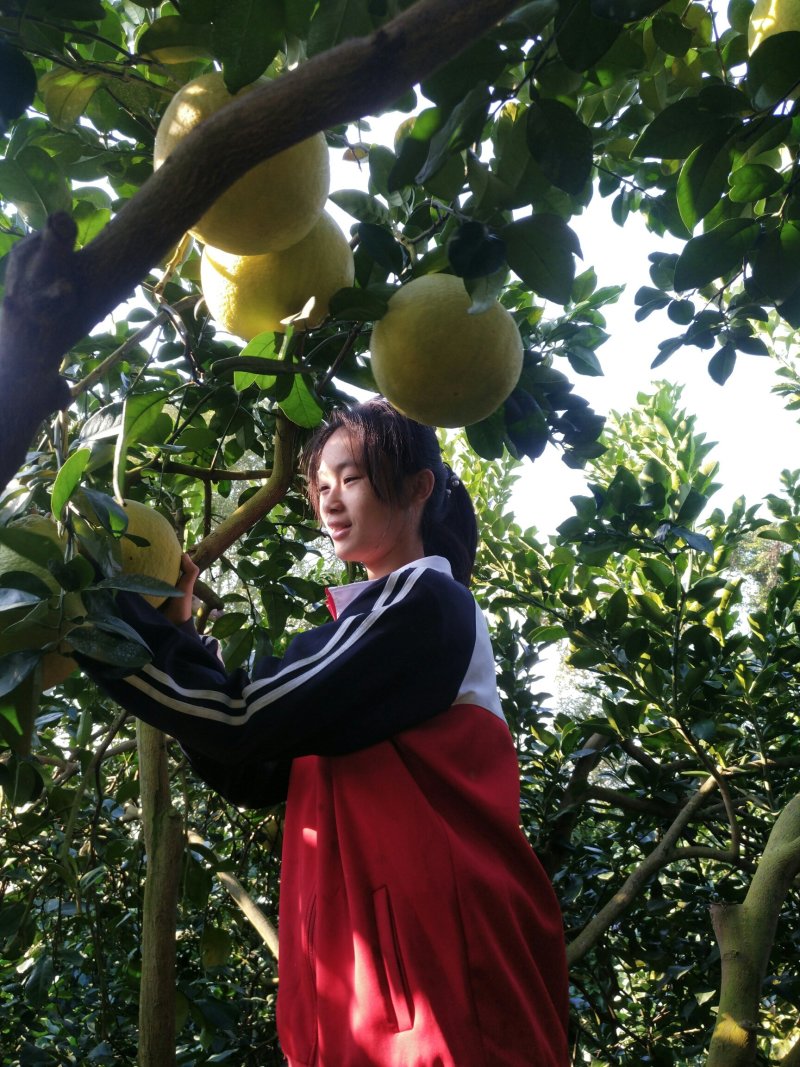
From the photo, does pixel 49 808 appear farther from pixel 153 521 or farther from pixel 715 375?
pixel 715 375

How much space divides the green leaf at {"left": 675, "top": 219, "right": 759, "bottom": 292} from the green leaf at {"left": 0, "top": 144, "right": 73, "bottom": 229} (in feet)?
2.26

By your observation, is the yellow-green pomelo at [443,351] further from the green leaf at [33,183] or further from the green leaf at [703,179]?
the green leaf at [33,183]

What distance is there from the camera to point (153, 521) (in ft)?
3.63

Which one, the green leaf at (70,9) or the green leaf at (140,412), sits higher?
the green leaf at (70,9)

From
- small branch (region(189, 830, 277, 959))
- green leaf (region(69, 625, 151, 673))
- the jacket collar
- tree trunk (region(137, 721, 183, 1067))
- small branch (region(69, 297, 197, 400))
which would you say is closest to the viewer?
green leaf (region(69, 625, 151, 673))

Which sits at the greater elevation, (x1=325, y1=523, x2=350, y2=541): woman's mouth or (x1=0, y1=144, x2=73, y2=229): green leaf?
(x1=0, y1=144, x2=73, y2=229): green leaf

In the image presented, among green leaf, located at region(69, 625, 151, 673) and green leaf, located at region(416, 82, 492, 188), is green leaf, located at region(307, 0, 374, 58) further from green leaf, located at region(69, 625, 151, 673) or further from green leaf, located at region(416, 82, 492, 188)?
green leaf, located at region(69, 625, 151, 673)

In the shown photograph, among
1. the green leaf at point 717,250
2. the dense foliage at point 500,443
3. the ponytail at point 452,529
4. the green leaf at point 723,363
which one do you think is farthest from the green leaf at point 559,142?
the ponytail at point 452,529

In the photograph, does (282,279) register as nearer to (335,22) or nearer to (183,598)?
(335,22)

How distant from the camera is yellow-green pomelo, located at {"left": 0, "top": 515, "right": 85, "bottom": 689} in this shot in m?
0.83

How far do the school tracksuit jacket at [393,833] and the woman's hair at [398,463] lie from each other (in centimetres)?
26

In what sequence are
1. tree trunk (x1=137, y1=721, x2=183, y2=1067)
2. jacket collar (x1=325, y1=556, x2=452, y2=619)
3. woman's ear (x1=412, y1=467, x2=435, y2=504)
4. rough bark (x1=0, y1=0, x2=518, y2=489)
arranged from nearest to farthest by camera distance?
1. rough bark (x1=0, y1=0, x2=518, y2=489)
2. jacket collar (x1=325, y1=556, x2=452, y2=619)
3. tree trunk (x1=137, y1=721, x2=183, y2=1067)
4. woman's ear (x1=412, y1=467, x2=435, y2=504)

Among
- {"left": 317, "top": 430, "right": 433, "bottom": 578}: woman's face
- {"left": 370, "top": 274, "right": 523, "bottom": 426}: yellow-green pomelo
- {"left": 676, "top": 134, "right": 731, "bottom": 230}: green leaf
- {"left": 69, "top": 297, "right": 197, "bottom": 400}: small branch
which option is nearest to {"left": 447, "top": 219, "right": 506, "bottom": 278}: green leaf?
{"left": 370, "top": 274, "right": 523, "bottom": 426}: yellow-green pomelo

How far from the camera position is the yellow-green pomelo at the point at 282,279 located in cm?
97
